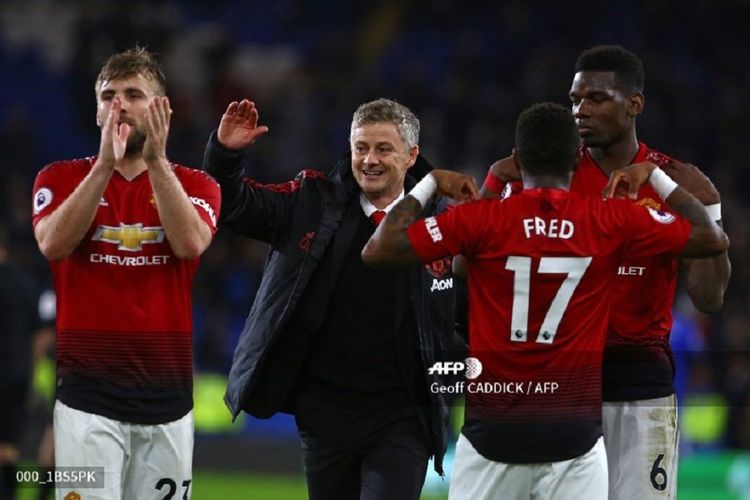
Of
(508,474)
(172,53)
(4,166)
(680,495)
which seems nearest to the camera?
(508,474)

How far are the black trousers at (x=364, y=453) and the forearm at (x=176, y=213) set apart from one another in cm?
108

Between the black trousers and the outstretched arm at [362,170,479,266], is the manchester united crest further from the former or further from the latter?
the outstretched arm at [362,170,479,266]

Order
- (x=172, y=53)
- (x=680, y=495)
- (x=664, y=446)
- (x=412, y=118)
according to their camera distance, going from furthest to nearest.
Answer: (x=172, y=53) < (x=680, y=495) < (x=412, y=118) < (x=664, y=446)

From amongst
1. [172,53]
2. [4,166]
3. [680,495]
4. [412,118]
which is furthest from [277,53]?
[412,118]

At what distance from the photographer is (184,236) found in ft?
17.3

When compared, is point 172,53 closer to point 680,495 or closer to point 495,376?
point 680,495

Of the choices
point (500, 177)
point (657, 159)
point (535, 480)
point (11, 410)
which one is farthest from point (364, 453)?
point (11, 410)

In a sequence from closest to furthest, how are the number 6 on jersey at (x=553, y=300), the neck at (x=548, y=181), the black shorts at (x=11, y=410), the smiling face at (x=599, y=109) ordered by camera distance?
the number 6 on jersey at (x=553, y=300) < the neck at (x=548, y=181) < the smiling face at (x=599, y=109) < the black shorts at (x=11, y=410)

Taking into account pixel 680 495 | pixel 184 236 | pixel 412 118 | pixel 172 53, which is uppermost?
pixel 172 53

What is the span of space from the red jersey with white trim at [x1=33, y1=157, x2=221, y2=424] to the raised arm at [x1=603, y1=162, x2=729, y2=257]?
69.8 inches

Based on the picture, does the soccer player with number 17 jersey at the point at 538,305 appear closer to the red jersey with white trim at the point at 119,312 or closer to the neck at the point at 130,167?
the red jersey with white trim at the point at 119,312

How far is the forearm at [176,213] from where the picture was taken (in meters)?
5.21

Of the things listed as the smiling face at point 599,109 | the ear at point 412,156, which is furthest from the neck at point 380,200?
the smiling face at point 599,109

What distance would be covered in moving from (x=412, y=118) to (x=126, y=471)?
2.01 meters
